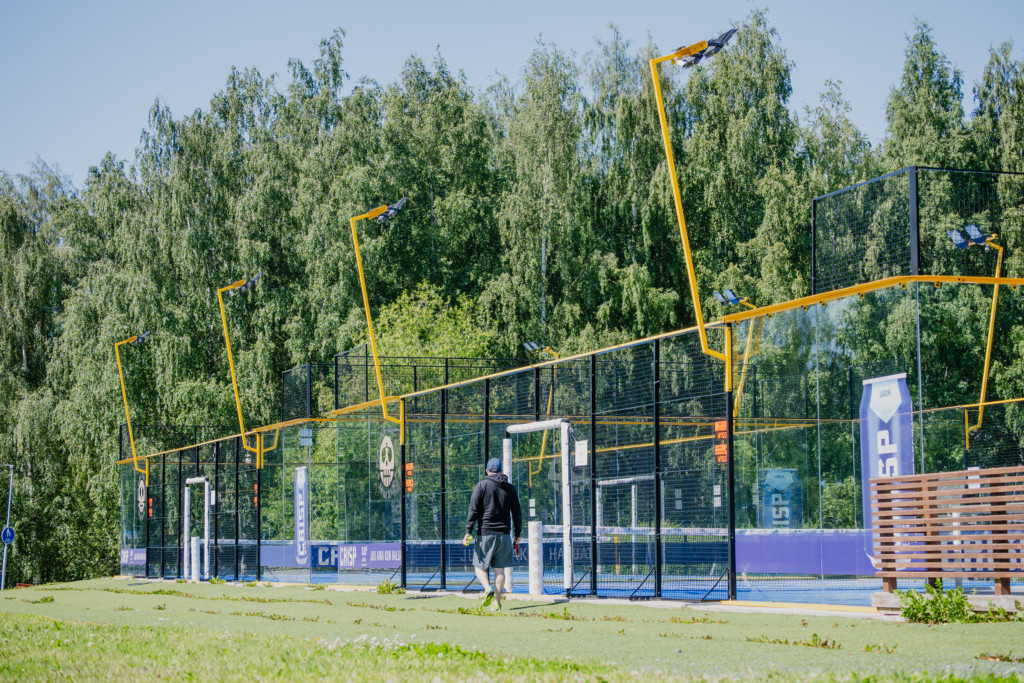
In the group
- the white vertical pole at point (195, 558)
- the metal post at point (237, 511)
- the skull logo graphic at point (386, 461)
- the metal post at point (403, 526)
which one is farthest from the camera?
the white vertical pole at point (195, 558)

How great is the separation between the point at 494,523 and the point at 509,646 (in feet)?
14.8

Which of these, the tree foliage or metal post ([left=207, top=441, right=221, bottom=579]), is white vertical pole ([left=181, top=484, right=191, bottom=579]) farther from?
the tree foliage

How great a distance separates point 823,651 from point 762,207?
32.6m

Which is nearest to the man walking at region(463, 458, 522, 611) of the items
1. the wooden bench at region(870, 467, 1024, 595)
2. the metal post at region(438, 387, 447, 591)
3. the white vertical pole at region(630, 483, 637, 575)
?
the white vertical pole at region(630, 483, 637, 575)

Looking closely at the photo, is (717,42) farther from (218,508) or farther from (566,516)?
(218,508)

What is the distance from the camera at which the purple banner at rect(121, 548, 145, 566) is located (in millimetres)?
34344

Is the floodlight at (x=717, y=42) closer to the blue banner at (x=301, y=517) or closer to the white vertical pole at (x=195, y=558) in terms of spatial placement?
the blue banner at (x=301, y=517)

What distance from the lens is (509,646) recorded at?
8.62 meters

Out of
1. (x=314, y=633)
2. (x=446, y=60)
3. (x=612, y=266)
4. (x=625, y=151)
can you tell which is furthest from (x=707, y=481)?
(x=446, y=60)

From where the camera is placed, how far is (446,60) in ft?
155

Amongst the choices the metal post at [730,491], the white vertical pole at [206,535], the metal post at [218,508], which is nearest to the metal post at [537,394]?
the metal post at [730,491]

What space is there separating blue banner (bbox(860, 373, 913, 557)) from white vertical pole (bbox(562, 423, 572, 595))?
413 cm

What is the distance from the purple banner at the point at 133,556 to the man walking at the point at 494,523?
23779mm

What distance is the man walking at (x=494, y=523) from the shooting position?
13086 millimetres
